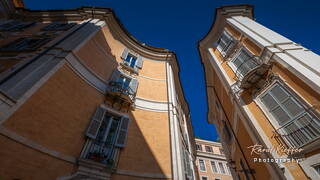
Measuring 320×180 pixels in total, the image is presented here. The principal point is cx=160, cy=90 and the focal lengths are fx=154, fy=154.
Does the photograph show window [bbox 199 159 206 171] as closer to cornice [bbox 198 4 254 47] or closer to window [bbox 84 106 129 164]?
cornice [bbox 198 4 254 47]

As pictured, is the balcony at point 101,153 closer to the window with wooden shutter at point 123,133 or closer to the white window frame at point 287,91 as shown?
the window with wooden shutter at point 123,133

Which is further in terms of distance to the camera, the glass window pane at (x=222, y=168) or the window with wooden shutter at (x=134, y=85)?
the glass window pane at (x=222, y=168)

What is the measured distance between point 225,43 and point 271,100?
25.1ft

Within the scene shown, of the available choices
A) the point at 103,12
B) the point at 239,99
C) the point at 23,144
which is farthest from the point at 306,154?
the point at 103,12

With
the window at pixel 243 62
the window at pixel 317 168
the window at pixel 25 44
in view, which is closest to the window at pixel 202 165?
the window at pixel 243 62

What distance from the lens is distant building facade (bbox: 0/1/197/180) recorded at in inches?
206

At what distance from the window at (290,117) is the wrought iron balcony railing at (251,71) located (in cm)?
98

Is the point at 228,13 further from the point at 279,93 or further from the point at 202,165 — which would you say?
the point at 202,165

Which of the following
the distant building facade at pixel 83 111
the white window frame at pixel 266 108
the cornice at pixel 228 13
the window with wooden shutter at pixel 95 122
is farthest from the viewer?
the cornice at pixel 228 13

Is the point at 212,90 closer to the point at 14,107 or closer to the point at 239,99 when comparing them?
the point at 239,99

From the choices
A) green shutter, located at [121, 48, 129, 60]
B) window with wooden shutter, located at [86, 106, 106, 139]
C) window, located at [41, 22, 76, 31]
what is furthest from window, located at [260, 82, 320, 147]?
window, located at [41, 22, 76, 31]

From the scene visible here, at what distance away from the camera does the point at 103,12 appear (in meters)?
13.9

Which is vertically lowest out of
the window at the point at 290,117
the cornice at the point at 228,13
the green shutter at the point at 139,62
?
the window at the point at 290,117

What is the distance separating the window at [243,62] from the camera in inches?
375
